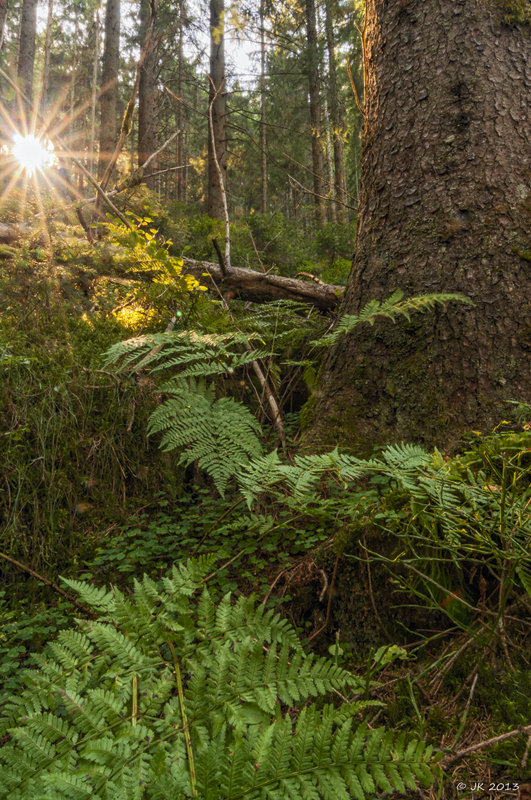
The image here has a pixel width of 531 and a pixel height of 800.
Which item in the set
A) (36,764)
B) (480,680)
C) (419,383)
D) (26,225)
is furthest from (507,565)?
(26,225)

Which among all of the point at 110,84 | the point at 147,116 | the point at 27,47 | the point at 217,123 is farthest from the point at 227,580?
the point at 27,47

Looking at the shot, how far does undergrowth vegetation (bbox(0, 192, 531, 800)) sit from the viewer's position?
887mm

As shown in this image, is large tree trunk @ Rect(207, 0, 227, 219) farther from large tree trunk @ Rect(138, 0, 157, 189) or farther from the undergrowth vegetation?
the undergrowth vegetation

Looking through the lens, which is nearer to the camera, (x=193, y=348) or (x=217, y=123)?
(x=193, y=348)

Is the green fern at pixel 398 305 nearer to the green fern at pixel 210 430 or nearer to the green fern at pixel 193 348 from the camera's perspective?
the green fern at pixel 193 348

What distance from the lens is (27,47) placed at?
1220cm

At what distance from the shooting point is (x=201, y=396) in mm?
2277

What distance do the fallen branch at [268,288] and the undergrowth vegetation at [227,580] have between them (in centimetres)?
85

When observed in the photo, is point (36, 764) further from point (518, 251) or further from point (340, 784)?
point (518, 251)

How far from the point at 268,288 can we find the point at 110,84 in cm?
968

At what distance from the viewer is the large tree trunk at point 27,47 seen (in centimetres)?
1156

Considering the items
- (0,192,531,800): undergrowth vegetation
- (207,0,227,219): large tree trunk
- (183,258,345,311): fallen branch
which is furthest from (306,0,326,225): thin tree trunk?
(0,192,531,800): undergrowth vegetation

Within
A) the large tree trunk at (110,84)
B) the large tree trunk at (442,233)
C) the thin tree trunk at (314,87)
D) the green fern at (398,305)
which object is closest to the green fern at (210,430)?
the large tree trunk at (442,233)

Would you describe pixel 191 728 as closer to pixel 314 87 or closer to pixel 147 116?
pixel 147 116
